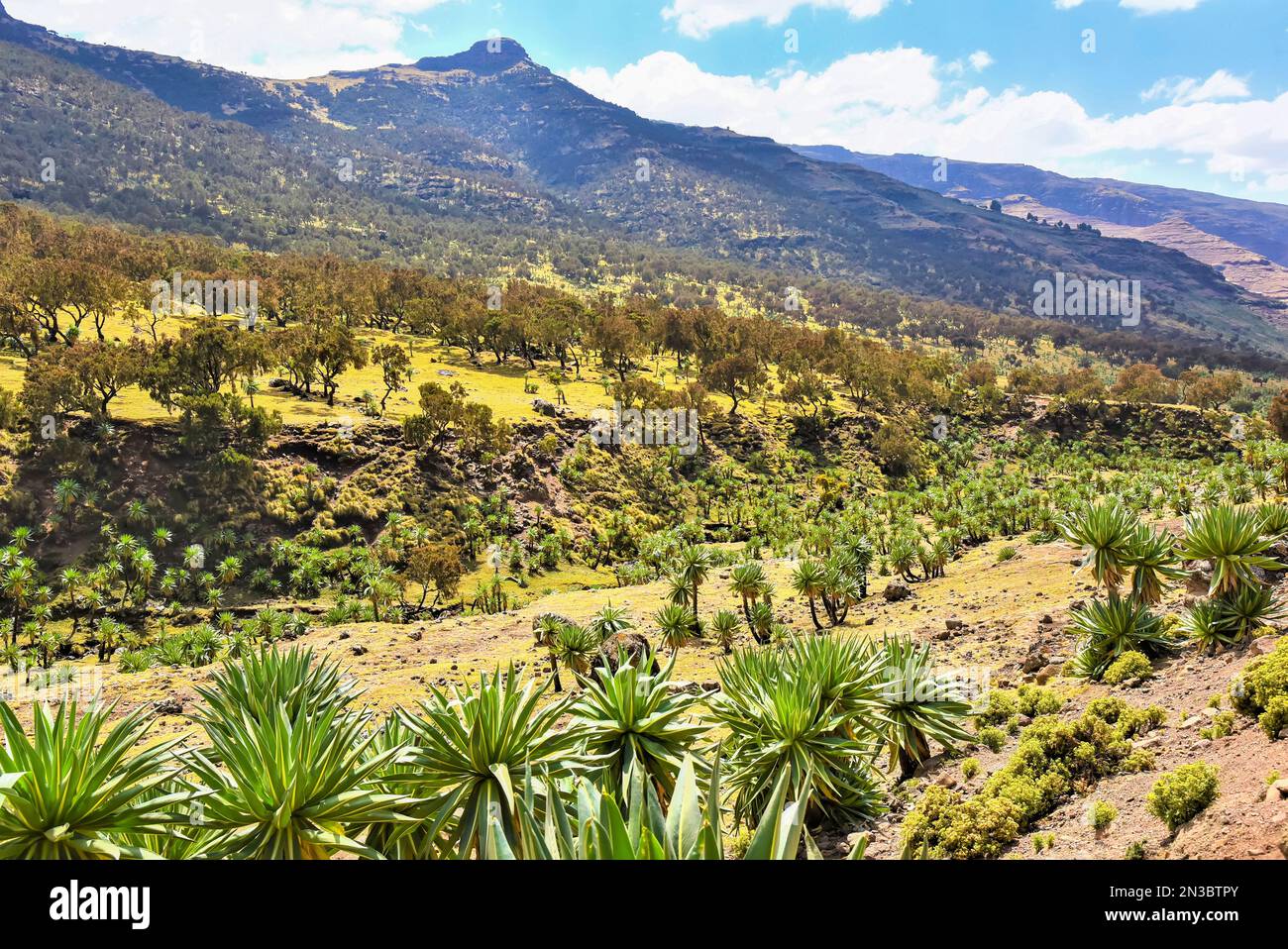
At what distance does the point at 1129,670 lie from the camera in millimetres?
11422

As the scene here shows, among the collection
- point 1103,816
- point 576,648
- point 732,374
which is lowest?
point 576,648

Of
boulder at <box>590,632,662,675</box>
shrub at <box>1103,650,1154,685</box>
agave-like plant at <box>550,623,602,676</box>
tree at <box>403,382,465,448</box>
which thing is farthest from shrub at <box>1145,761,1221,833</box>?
tree at <box>403,382,465,448</box>

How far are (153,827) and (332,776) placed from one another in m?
1.15

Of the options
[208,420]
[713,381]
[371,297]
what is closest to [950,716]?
[208,420]

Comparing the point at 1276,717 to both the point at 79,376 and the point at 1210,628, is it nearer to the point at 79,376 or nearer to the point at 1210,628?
the point at 1210,628

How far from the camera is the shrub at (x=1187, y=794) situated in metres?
6.67

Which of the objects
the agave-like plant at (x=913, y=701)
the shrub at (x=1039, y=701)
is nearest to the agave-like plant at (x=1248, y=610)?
the shrub at (x=1039, y=701)

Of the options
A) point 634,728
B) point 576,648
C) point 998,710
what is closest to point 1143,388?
point 576,648

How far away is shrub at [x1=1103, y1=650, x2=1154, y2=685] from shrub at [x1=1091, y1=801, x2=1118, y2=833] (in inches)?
179

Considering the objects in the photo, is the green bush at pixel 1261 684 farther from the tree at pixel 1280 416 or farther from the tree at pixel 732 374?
the tree at pixel 1280 416

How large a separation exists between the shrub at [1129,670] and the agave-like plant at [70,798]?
1306 centimetres

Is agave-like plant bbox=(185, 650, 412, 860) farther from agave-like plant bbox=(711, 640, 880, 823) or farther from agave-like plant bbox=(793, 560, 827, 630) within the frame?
agave-like plant bbox=(793, 560, 827, 630)

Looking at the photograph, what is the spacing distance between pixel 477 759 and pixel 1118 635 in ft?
39.2

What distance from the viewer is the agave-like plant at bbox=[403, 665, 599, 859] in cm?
555
